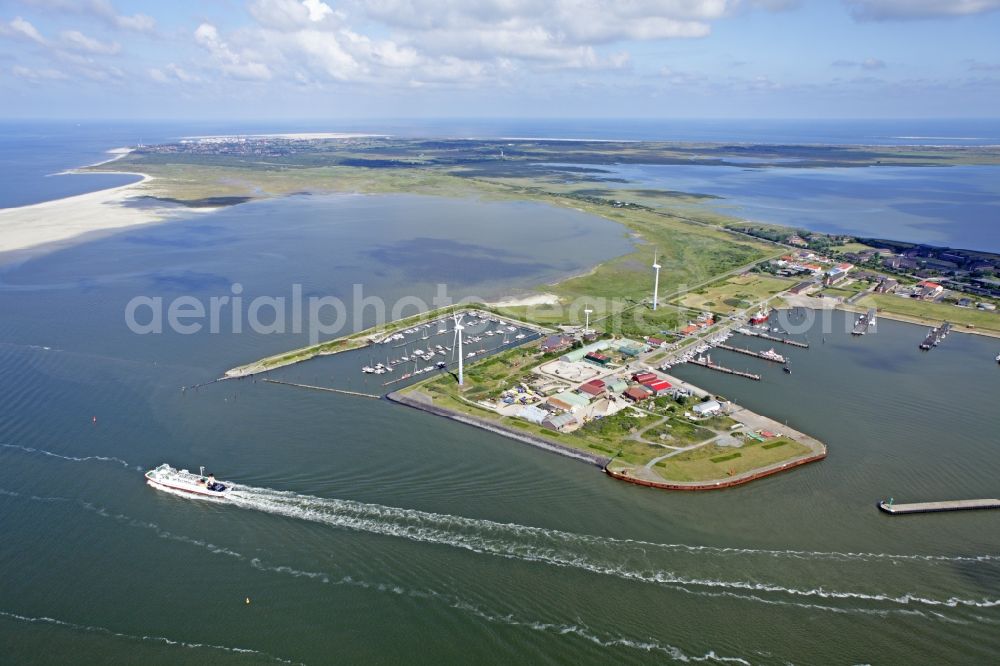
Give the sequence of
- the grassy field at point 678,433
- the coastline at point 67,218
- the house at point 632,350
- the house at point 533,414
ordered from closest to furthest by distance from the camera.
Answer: the grassy field at point 678,433 → the house at point 533,414 → the house at point 632,350 → the coastline at point 67,218

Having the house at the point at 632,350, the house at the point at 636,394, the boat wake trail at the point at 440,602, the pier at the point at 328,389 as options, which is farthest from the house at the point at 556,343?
the boat wake trail at the point at 440,602

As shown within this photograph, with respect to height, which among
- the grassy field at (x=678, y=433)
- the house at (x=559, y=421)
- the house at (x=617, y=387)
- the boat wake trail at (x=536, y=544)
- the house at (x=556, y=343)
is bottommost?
the boat wake trail at (x=536, y=544)

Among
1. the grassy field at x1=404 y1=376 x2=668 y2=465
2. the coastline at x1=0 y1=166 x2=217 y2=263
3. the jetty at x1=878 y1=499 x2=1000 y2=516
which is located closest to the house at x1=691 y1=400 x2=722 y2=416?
the grassy field at x1=404 y1=376 x2=668 y2=465

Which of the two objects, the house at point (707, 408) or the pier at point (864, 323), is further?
the pier at point (864, 323)

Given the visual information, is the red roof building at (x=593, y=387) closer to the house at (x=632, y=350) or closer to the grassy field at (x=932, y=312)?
the house at (x=632, y=350)

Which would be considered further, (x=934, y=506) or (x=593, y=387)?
(x=593, y=387)

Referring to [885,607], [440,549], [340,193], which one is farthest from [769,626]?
[340,193]

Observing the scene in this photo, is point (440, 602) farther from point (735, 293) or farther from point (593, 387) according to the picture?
point (735, 293)

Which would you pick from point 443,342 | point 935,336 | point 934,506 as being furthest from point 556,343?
point 935,336
